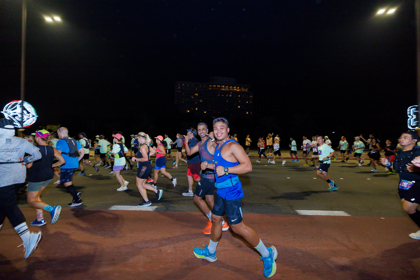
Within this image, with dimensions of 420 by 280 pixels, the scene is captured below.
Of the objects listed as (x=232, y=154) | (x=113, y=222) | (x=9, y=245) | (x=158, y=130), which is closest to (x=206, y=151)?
(x=232, y=154)

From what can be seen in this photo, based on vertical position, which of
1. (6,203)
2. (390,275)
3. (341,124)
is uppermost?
(341,124)

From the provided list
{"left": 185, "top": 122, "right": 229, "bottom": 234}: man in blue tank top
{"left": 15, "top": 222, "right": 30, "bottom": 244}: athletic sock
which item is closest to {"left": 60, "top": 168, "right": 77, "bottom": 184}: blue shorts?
{"left": 15, "top": 222, "right": 30, "bottom": 244}: athletic sock

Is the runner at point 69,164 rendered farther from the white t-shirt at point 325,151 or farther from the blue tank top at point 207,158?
the white t-shirt at point 325,151

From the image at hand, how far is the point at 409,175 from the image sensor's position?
4121 millimetres

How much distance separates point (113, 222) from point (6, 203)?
2.02m

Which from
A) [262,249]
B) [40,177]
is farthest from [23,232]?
[262,249]

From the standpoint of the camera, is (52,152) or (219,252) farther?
(52,152)

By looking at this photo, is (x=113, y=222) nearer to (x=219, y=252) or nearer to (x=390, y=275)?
(x=219, y=252)

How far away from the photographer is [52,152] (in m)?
4.85

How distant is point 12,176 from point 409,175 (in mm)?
6007

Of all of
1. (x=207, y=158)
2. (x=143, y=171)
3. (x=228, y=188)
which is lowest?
(x=143, y=171)

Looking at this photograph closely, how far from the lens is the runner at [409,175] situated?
13.2 feet

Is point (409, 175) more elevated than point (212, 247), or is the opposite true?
point (409, 175)

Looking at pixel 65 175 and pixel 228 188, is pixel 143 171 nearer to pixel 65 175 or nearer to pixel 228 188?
pixel 65 175
